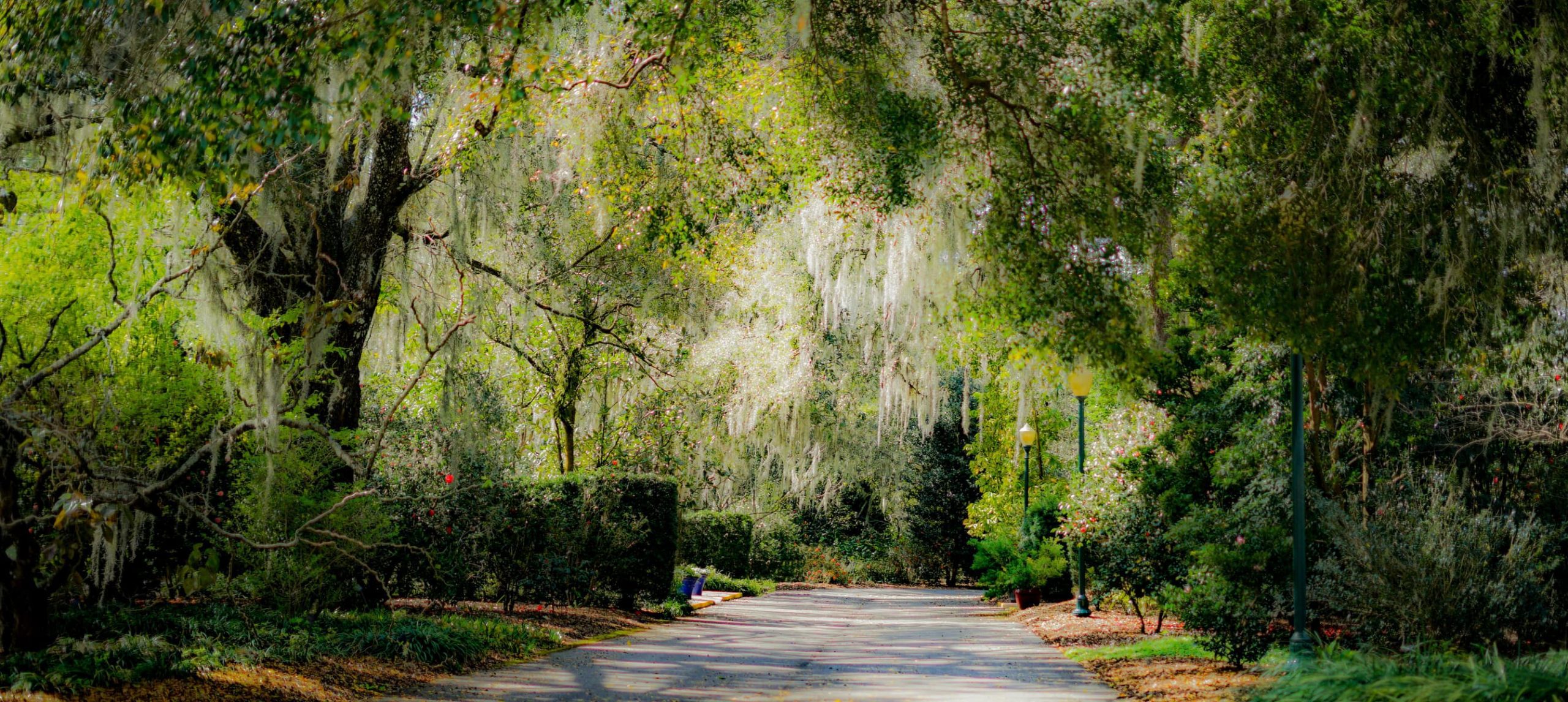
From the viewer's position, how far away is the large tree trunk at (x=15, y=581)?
7.00 meters

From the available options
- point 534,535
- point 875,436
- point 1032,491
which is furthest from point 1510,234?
point 875,436

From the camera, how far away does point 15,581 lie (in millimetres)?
7070

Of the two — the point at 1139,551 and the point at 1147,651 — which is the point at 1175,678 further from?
the point at 1139,551

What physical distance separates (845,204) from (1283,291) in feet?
11.9

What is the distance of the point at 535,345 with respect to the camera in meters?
17.7

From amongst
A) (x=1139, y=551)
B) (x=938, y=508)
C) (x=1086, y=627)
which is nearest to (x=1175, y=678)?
(x=1139, y=551)

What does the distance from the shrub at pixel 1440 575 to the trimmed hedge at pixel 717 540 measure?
17.8 metres

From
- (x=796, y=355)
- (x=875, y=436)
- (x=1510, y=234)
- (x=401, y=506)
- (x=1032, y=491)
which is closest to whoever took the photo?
(x=1510, y=234)

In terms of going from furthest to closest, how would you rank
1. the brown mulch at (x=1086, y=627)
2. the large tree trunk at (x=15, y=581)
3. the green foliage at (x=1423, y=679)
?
the brown mulch at (x=1086, y=627)
the large tree trunk at (x=15, y=581)
the green foliage at (x=1423, y=679)

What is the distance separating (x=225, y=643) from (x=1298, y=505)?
308 inches

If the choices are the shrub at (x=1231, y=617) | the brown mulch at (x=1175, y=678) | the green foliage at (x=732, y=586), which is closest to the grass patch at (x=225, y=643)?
the brown mulch at (x=1175, y=678)

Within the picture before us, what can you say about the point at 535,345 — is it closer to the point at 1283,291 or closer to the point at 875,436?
the point at 1283,291

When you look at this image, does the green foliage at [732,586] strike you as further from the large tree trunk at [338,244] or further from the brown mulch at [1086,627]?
the large tree trunk at [338,244]

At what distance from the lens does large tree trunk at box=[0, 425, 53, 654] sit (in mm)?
7004
